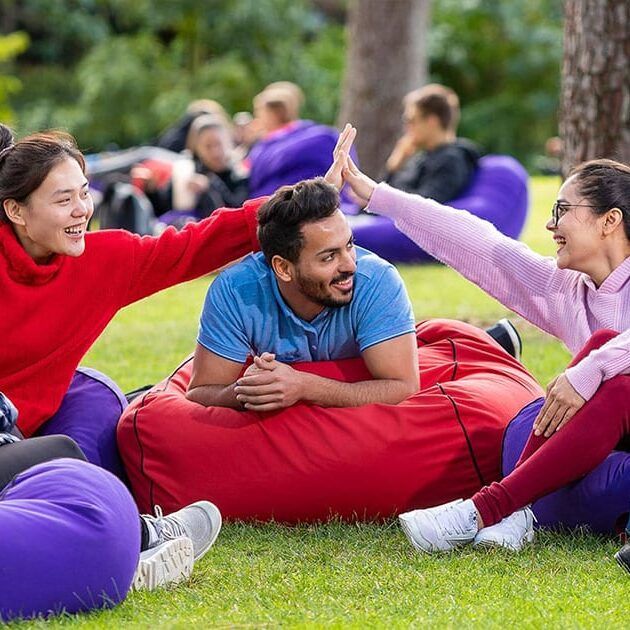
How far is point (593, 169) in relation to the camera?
4.47 metres

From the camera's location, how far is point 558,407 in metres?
4.04

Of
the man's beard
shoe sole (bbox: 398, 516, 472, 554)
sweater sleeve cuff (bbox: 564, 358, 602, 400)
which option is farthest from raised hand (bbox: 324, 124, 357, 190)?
shoe sole (bbox: 398, 516, 472, 554)

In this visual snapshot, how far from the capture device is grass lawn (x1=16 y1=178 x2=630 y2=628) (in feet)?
11.1

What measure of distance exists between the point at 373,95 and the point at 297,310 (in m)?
8.75

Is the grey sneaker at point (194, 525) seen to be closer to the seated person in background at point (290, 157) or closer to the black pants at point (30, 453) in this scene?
the black pants at point (30, 453)

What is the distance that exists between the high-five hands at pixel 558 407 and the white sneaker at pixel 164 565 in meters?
1.11

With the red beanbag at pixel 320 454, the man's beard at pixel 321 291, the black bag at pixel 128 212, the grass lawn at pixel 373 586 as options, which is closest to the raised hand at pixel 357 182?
the man's beard at pixel 321 291


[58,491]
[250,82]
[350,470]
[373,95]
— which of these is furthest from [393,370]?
[250,82]

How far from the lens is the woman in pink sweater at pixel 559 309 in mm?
3998

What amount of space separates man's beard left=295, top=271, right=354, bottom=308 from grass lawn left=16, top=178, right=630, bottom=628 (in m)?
0.72

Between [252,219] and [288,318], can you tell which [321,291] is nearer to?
[288,318]

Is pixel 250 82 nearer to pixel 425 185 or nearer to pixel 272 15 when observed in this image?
pixel 272 15

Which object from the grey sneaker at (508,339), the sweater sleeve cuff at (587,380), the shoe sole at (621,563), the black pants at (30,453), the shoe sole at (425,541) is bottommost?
the shoe sole at (425,541)

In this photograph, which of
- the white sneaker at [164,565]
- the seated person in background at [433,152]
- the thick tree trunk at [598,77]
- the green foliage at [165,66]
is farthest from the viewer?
the green foliage at [165,66]
